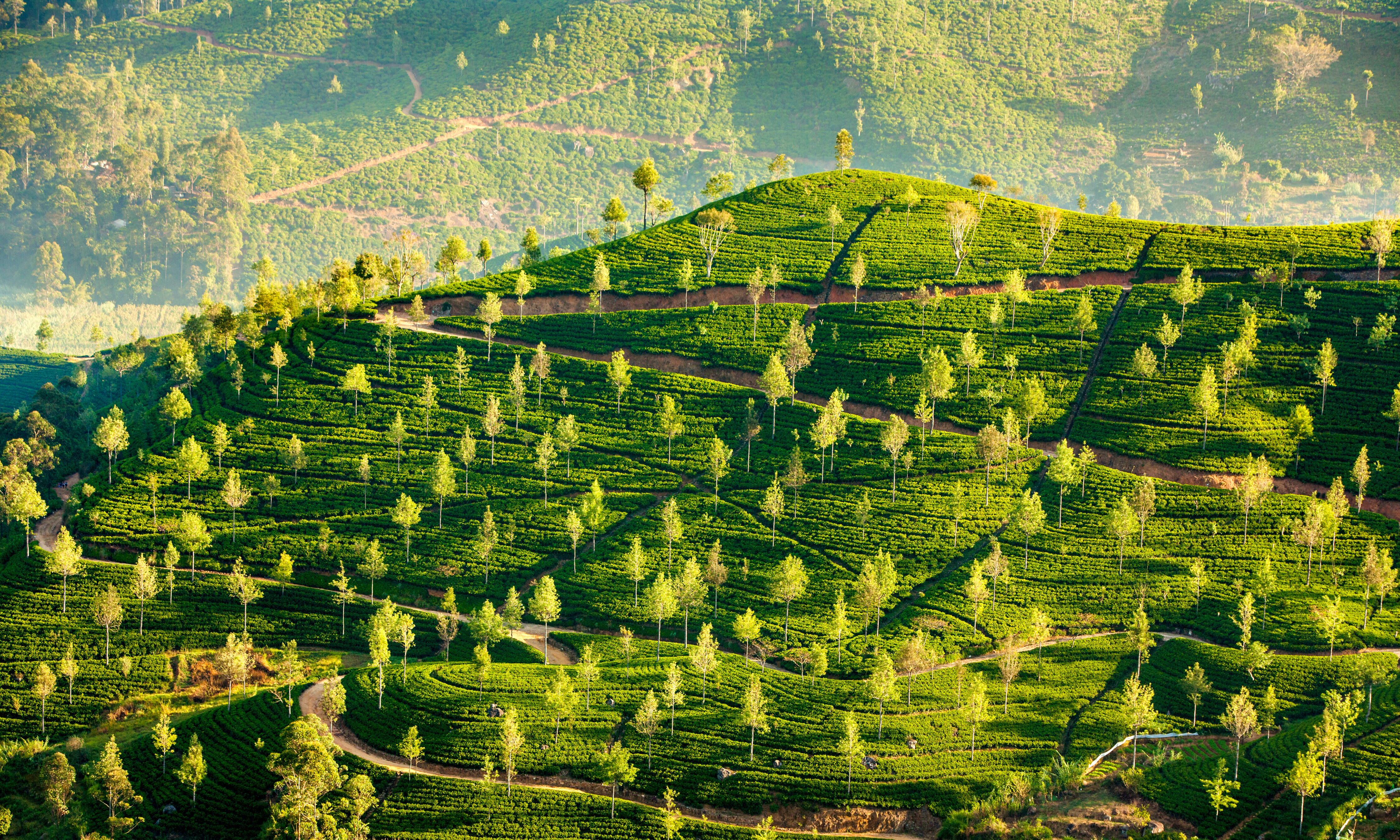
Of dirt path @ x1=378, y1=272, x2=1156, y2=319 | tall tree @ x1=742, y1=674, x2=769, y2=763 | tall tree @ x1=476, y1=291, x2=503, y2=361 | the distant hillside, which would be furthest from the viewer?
the distant hillside

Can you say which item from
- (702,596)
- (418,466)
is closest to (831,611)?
(702,596)

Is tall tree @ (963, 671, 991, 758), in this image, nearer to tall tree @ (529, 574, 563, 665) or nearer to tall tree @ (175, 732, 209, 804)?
tall tree @ (529, 574, 563, 665)

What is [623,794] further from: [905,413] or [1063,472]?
[905,413]

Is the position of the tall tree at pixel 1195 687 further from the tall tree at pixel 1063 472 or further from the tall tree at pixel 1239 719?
the tall tree at pixel 1063 472

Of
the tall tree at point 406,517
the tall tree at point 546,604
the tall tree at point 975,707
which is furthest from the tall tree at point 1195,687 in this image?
the tall tree at point 406,517

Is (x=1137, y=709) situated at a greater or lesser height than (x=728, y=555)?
lesser

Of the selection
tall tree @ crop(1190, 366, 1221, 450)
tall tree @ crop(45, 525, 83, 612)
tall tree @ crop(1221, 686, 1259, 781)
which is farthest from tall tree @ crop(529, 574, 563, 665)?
tall tree @ crop(1190, 366, 1221, 450)

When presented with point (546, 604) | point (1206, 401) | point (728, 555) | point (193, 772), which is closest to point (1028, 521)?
point (1206, 401)

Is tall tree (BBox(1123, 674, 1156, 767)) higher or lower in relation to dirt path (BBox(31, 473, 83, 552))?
lower

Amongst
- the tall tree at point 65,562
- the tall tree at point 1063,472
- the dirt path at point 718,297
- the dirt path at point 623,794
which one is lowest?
the dirt path at point 623,794
